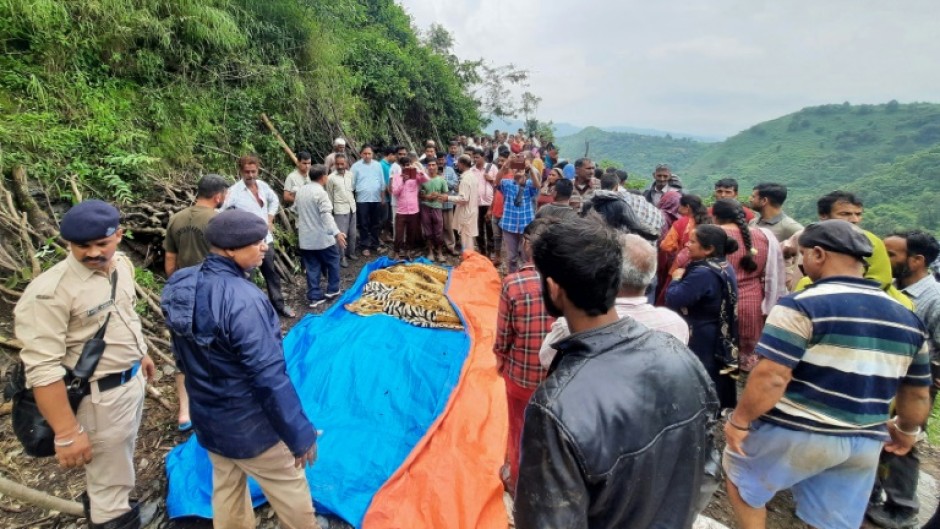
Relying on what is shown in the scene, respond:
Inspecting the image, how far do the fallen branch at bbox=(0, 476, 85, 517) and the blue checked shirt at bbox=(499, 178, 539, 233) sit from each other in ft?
17.3

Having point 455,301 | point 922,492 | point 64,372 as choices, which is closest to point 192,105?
point 455,301

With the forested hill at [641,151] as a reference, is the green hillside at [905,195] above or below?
below

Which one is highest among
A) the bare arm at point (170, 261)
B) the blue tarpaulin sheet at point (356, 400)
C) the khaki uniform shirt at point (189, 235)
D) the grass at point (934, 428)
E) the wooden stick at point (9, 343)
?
the khaki uniform shirt at point (189, 235)

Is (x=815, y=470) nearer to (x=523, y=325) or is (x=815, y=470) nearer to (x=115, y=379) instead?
(x=523, y=325)

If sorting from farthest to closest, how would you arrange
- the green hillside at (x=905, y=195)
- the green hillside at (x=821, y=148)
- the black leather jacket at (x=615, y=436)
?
the green hillside at (x=821, y=148), the green hillside at (x=905, y=195), the black leather jacket at (x=615, y=436)

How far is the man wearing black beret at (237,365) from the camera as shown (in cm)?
195

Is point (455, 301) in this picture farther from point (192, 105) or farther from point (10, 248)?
point (192, 105)

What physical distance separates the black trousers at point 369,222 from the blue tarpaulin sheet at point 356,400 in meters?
2.72

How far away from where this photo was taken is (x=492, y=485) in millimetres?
2850

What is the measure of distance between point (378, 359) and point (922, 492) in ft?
14.1

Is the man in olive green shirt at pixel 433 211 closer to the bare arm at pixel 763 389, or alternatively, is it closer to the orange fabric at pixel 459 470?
the orange fabric at pixel 459 470

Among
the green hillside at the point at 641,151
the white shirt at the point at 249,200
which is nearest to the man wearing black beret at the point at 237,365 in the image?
the white shirt at the point at 249,200

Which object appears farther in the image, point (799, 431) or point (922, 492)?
point (922, 492)

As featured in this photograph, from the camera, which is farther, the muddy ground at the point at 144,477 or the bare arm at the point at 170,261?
the bare arm at the point at 170,261
